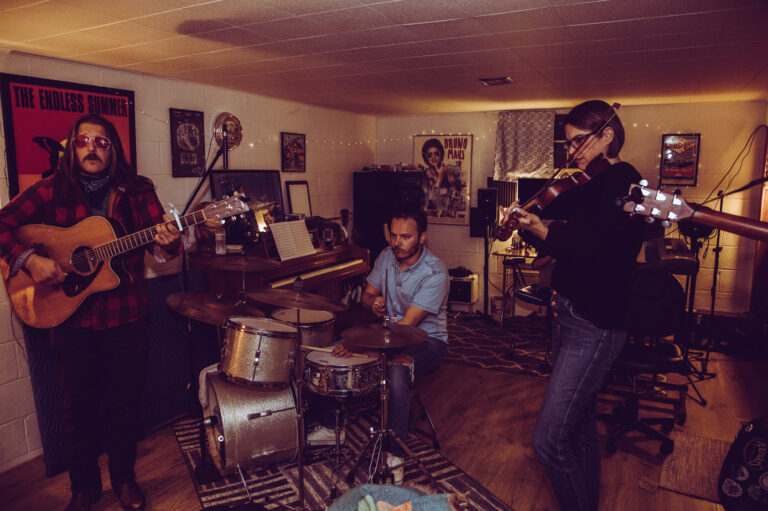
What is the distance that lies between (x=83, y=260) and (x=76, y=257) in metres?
0.03

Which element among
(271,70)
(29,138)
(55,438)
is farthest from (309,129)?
(55,438)

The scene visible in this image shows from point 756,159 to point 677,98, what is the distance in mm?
1038

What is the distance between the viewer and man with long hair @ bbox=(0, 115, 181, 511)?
242 cm

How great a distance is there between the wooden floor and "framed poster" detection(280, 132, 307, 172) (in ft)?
8.49

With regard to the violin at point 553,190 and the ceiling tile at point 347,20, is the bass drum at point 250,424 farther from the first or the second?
the ceiling tile at point 347,20

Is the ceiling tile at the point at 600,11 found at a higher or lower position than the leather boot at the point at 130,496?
higher

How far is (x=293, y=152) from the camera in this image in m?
5.28

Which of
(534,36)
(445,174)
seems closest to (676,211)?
(534,36)

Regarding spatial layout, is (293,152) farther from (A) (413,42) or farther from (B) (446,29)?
(B) (446,29)

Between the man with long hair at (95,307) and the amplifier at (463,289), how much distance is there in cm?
399

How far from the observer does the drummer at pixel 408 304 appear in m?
2.82

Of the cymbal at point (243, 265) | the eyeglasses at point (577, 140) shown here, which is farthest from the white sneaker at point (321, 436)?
the eyeglasses at point (577, 140)

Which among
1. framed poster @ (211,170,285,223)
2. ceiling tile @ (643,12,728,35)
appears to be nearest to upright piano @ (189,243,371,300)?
framed poster @ (211,170,285,223)

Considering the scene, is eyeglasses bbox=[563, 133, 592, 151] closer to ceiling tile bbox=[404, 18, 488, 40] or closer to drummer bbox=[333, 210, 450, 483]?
ceiling tile bbox=[404, 18, 488, 40]
